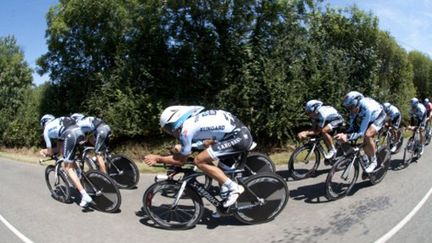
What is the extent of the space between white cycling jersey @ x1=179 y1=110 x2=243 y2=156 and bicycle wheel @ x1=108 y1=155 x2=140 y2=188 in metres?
3.57

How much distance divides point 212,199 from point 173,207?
2.14 ft

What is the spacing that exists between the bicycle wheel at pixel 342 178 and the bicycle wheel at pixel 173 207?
A: 2.60m

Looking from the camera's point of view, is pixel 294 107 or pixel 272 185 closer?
pixel 272 185

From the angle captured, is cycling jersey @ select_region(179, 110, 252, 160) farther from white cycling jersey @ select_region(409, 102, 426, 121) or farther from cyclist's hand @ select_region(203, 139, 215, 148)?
white cycling jersey @ select_region(409, 102, 426, 121)

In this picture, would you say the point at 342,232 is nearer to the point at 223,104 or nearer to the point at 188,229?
the point at 188,229

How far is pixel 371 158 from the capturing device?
7602 mm

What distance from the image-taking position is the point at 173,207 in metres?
6.03

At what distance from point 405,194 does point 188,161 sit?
14.6 ft

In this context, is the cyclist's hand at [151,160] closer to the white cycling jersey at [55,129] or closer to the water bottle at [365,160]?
the white cycling jersey at [55,129]

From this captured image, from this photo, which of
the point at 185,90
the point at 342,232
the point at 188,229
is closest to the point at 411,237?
the point at 342,232

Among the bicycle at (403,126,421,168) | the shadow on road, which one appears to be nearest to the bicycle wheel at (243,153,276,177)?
the shadow on road

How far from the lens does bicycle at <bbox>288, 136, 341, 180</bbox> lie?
344 inches

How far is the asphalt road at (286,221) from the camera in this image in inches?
216

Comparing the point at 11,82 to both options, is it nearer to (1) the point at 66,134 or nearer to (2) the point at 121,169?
(2) the point at 121,169
